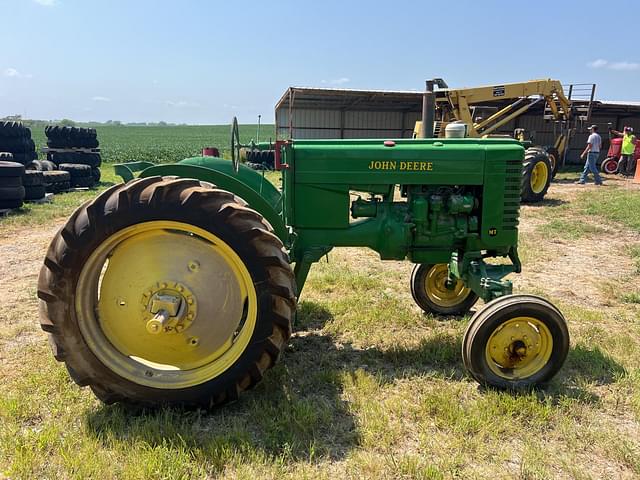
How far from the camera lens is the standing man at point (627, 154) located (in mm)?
16688

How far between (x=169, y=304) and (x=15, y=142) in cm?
1225

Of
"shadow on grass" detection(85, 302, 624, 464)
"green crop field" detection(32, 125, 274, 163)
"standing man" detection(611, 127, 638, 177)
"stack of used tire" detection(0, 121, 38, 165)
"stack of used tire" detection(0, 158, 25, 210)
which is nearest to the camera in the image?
"shadow on grass" detection(85, 302, 624, 464)

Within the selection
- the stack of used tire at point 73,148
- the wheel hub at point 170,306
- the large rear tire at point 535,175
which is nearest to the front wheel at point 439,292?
the wheel hub at point 170,306

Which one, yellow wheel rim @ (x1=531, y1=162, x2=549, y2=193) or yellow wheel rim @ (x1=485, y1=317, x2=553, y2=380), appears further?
yellow wheel rim @ (x1=531, y1=162, x2=549, y2=193)

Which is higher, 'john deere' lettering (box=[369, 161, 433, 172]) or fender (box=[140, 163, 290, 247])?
'john deere' lettering (box=[369, 161, 433, 172])

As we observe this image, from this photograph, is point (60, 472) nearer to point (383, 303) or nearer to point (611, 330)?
point (383, 303)

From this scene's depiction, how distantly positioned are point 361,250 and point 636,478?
505 centimetres

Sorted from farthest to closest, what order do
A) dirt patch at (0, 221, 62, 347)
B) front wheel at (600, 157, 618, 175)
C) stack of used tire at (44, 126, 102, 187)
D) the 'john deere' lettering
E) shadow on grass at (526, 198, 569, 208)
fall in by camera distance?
1. front wheel at (600, 157, 618, 175)
2. stack of used tire at (44, 126, 102, 187)
3. shadow on grass at (526, 198, 569, 208)
4. dirt patch at (0, 221, 62, 347)
5. the 'john deere' lettering

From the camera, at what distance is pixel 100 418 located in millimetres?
2863

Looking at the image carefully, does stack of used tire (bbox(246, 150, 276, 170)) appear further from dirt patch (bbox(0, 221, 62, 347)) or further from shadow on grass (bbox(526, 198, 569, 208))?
shadow on grass (bbox(526, 198, 569, 208))

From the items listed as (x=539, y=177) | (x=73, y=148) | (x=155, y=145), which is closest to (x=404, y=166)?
(x=539, y=177)

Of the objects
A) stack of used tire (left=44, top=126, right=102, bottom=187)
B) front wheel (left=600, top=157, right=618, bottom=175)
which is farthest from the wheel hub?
front wheel (left=600, top=157, right=618, bottom=175)

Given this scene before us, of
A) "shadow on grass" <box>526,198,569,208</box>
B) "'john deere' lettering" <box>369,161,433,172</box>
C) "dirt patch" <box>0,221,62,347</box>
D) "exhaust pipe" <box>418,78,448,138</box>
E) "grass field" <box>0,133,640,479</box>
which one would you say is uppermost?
"exhaust pipe" <box>418,78,448,138</box>

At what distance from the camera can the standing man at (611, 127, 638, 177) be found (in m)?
16.7
